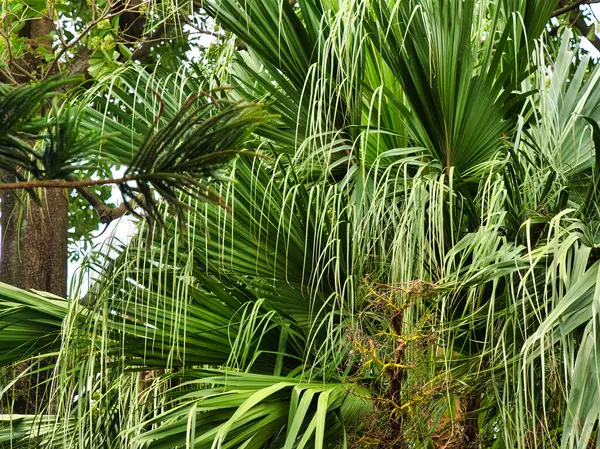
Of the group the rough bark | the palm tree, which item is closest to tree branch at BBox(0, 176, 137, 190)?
the palm tree

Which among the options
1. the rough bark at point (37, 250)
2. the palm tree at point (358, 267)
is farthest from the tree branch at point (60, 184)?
the rough bark at point (37, 250)

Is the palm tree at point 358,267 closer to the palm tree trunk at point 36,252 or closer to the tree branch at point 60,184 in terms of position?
the tree branch at point 60,184

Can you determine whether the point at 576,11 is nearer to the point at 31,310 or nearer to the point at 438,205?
the point at 438,205

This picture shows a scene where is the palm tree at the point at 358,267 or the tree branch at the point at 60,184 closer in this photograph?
the tree branch at the point at 60,184

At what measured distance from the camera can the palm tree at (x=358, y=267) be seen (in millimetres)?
2504

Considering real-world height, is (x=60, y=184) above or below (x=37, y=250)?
below

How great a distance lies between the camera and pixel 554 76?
9.93 ft

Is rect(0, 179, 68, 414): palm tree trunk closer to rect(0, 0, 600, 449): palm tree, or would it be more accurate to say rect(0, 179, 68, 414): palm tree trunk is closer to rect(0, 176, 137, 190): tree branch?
rect(0, 0, 600, 449): palm tree

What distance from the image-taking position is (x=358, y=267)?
2.81 m

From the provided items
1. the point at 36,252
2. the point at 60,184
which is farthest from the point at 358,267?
the point at 36,252

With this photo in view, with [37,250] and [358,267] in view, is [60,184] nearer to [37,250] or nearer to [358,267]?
[358,267]

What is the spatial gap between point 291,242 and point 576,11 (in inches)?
131

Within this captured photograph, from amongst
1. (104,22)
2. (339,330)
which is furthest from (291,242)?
(104,22)

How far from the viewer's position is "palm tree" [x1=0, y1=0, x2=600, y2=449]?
2.50 meters
